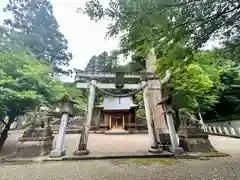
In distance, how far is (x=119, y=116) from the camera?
59.3 feet

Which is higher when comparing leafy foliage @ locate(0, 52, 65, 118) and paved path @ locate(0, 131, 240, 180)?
leafy foliage @ locate(0, 52, 65, 118)

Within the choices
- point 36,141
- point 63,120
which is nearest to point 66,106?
point 63,120

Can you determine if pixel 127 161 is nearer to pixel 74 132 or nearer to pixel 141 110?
pixel 74 132

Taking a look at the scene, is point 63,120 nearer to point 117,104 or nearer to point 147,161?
point 147,161

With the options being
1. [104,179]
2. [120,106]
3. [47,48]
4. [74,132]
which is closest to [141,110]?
[120,106]

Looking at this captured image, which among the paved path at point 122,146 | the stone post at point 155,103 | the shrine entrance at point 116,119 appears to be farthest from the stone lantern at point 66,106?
the shrine entrance at point 116,119

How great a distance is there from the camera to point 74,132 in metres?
16.3

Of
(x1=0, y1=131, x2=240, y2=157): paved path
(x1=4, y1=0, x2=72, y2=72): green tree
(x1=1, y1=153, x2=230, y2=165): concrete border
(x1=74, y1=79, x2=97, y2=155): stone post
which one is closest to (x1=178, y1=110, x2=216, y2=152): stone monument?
(x1=1, y1=153, x2=230, y2=165): concrete border

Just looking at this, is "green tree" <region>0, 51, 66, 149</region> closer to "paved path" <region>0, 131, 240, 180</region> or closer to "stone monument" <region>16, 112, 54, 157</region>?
"stone monument" <region>16, 112, 54, 157</region>

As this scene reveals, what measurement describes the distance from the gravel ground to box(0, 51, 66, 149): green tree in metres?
2.03

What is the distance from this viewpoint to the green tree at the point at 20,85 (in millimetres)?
5564

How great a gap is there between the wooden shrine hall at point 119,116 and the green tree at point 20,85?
36.7 ft

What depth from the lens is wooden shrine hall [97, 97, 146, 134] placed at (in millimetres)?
17453

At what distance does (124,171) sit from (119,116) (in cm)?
1408
